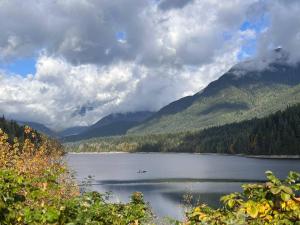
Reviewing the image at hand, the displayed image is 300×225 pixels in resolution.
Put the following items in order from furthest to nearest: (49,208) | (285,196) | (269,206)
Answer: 1. (49,208)
2. (269,206)
3. (285,196)

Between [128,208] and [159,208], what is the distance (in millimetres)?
69565

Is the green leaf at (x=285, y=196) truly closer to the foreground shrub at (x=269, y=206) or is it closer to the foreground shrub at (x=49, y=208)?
the foreground shrub at (x=269, y=206)

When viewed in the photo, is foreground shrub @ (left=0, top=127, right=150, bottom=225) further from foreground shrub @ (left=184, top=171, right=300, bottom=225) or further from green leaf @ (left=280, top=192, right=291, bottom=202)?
green leaf @ (left=280, top=192, right=291, bottom=202)

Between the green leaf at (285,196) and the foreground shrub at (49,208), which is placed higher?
the green leaf at (285,196)

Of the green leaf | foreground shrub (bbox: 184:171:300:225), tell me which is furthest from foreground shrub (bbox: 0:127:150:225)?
the green leaf

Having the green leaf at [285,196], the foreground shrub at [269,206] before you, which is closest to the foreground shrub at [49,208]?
the foreground shrub at [269,206]

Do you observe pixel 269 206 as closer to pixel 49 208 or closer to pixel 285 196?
pixel 285 196

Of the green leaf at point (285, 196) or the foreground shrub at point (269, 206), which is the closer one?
the green leaf at point (285, 196)

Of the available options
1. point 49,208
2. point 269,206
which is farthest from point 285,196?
point 49,208

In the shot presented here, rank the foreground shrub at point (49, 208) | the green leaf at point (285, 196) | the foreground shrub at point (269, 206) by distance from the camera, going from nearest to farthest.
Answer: the green leaf at point (285, 196)
the foreground shrub at point (269, 206)
the foreground shrub at point (49, 208)

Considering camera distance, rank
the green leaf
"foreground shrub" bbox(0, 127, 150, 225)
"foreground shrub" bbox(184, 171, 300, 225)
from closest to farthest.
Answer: the green leaf, "foreground shrub" bbox(184, 171, 300, 225), "foreground shrub" bbox(0, 127, 150, 225)

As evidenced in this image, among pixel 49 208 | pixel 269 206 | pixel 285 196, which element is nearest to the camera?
pixel 285 196

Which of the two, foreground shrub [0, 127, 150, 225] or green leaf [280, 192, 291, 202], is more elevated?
green leaf [280, 192, 291, 202]

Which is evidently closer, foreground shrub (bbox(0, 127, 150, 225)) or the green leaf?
the green leaf
